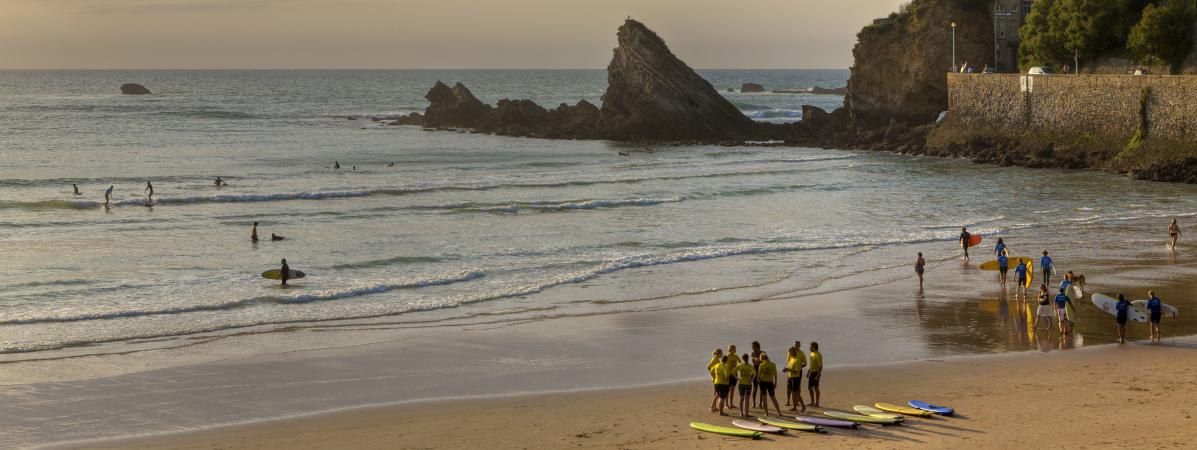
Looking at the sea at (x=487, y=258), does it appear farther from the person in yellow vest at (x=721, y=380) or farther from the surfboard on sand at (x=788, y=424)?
the surfboard on sand at (x=788, y=424)

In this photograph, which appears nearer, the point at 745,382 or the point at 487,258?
the point at 745,382

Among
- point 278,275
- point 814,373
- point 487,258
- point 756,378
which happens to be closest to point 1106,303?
point 814,373

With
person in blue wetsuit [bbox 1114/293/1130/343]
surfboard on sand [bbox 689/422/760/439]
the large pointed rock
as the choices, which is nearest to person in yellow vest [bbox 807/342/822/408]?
surfboard on sand [bbox 689/422/760/439]

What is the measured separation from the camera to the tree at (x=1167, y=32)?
55.2m

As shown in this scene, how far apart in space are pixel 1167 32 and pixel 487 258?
3740 centimetres

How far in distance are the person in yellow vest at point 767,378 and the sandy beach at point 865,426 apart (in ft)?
2.22

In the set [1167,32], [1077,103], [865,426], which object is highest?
[1167,32]

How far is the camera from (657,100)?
263 ft

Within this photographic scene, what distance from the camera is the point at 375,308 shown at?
2580cm

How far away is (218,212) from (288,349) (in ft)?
75.0

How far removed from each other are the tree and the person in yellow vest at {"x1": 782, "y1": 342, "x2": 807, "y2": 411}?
45.2 m

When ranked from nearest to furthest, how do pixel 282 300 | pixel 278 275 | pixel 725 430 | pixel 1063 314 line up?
pixel 725 430 → pixel 1063 314 → pixel 282 300 → pixel 278 275

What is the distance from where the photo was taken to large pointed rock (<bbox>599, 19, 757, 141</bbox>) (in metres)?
79.1

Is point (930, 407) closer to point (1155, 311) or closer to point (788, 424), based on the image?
point (788, 424)
